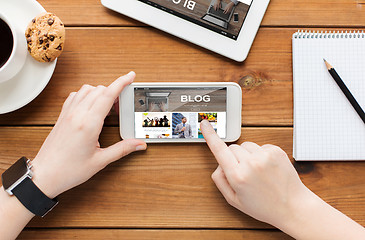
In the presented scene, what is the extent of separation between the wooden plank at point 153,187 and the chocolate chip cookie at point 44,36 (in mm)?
165

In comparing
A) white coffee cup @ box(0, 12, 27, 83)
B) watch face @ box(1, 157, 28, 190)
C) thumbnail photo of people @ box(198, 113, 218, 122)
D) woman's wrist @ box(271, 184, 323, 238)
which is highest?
white coffee cup @ box(0, 12, 27, 83)

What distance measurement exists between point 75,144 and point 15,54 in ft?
0.59

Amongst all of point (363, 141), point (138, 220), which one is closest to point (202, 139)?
point (138, 220)

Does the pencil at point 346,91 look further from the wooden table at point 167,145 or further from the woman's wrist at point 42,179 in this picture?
the woman's wrist at point 42,179

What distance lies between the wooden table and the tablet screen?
5 cm

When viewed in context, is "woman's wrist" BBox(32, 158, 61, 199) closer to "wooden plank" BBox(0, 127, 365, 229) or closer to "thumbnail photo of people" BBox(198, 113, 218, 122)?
"wooden plank" BBox(0, 127, 365, 229)

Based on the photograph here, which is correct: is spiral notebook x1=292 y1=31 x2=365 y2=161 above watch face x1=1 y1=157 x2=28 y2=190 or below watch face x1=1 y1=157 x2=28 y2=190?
below

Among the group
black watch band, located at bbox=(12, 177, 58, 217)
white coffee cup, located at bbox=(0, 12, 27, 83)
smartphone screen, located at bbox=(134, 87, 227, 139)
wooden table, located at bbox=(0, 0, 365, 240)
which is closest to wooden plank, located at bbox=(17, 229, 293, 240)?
wooden table, located at bbox=(0, 0, 365, 240)

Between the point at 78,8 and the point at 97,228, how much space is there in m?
0.45

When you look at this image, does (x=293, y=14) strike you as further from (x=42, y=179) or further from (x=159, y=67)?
(x=42, y=179)

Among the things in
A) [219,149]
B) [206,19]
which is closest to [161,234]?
[219,149]

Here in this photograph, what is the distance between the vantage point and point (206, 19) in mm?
583

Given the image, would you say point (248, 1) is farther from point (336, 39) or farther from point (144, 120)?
point (144, 120)

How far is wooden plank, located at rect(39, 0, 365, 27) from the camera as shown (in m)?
0.60
